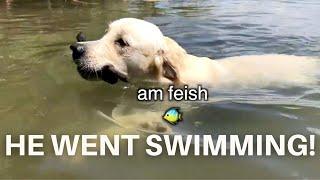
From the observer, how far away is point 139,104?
5.71 m

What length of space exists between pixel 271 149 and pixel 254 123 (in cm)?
64

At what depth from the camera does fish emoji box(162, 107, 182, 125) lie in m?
5.05

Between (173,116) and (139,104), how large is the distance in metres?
0.65

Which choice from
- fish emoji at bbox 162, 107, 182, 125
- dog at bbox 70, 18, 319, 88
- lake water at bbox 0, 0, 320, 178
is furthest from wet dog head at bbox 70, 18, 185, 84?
fish emoji at bbox 162, 107, 182, 125

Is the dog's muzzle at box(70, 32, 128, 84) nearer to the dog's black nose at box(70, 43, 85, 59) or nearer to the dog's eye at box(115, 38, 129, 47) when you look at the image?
the dog's black nose at box(70, 43, 85, 59)

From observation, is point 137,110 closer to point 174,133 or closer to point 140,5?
point 174,133

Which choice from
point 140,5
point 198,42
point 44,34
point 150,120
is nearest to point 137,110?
point 150,120

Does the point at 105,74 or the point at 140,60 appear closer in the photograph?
the point at 140,60

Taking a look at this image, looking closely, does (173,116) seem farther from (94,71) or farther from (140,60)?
(94,71)

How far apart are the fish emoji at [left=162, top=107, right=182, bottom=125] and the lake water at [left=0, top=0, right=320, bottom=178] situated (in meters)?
0.08

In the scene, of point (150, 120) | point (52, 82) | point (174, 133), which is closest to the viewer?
point (174, 133)

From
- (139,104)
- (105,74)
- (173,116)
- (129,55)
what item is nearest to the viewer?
(173,116)

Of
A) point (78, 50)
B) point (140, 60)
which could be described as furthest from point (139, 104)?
point (78, 50)

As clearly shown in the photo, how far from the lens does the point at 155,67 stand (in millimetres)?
5922
